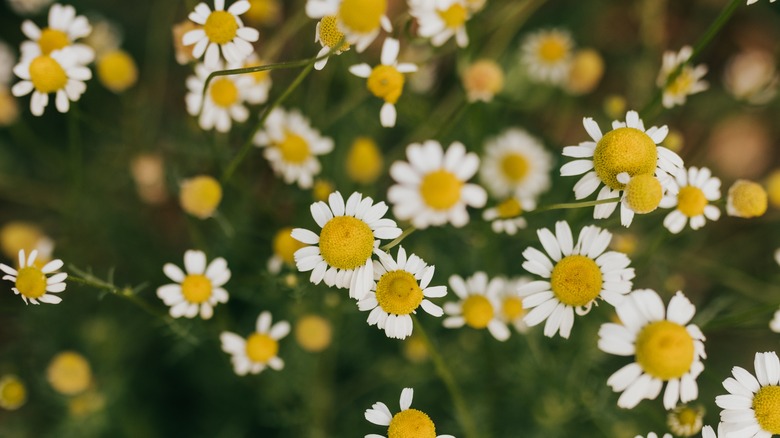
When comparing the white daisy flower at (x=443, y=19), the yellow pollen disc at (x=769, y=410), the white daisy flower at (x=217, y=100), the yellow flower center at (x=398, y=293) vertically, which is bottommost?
the yellow pollen disc at (x=769, y=410)

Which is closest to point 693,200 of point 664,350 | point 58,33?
point 664,350

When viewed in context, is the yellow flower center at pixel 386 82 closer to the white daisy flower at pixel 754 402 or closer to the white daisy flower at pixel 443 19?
the white daisy flower at pixel 443 19

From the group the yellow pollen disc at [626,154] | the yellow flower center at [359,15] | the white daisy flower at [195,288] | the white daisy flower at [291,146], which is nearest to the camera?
the yellow flower center at [359,15]

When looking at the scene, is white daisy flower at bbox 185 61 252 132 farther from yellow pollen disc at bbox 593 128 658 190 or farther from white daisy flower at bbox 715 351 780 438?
white daisy flower at bbox 715 351 780 438

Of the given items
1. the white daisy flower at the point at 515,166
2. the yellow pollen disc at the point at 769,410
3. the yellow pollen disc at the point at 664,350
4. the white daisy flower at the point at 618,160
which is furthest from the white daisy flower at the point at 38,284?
the yellow pollen disc at the point at 769,410

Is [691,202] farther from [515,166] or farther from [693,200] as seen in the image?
[515,166]

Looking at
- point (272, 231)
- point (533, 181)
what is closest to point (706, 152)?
point (533, 181)
